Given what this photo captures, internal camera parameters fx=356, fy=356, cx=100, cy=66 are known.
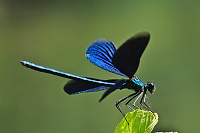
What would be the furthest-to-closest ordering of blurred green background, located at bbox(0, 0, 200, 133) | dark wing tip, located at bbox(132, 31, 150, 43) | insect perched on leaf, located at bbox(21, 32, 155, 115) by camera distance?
blurred green background, located at bbox(0, 0, 200, 133), insect perched on leaf, located at bbox(21, 32, 155, 115), dark wing tip, located at bbox(132, 31, 150, 43)

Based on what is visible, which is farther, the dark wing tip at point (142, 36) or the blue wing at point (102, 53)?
the blue wing at point (102, 53)

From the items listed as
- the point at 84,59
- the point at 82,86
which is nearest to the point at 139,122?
the point at 82,86

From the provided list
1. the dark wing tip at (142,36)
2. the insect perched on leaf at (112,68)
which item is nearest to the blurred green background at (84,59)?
the insect perched on leaf at (112,68)

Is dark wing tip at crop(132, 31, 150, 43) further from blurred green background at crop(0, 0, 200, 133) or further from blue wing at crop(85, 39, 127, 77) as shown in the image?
blurred green background at crop(0, 0, 200, 133)

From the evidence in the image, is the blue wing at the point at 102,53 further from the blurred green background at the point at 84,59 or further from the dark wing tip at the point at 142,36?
the blurred green background at the point at 84,59

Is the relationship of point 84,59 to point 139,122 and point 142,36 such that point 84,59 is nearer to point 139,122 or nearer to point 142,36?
point 142,36

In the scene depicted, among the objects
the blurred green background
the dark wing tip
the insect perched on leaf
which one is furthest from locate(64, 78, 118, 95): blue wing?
the blurred green background
